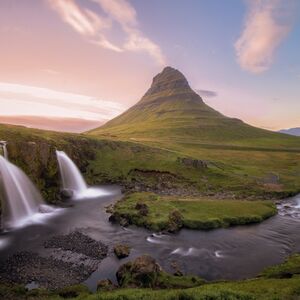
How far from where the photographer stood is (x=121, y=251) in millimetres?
41000

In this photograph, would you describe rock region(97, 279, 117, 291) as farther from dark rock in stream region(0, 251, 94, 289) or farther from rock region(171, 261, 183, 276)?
rock region(171, 261, 183, 276)

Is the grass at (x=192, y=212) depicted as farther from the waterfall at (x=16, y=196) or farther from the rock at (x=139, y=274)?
the rock at (x=139, y=274)

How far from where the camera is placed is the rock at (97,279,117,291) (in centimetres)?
3067

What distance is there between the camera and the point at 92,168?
327ft

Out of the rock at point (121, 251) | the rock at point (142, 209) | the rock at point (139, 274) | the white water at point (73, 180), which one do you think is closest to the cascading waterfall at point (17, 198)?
the white water at point (73, 180)

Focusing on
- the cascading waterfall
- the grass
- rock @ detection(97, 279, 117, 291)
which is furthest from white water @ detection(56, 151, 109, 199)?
rock @ detection(97, 279, 117, 291)

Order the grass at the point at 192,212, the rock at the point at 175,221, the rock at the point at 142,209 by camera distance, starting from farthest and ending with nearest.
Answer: the rock at the point at 142,209 → the grass at the point at 192,212 → the rock at the point at 175,221

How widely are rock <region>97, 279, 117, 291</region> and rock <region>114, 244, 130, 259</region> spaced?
27.6 ft

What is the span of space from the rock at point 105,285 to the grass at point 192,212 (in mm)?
19939

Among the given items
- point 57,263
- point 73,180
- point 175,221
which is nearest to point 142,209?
point 175,221

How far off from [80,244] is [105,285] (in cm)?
1450

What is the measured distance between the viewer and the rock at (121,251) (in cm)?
4066

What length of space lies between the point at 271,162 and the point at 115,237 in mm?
123325

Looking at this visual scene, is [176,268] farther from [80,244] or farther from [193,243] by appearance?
[80,244]
